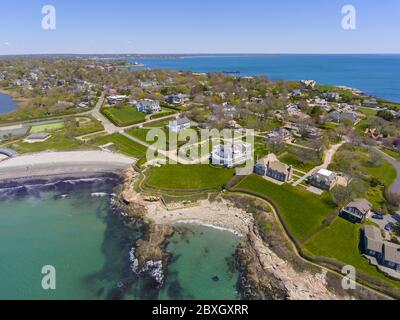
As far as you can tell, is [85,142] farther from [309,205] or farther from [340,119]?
[340,119]

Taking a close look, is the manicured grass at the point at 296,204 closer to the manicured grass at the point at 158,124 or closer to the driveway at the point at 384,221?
the driveway at the point at 384,221

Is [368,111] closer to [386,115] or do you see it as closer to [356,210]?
[386,115]

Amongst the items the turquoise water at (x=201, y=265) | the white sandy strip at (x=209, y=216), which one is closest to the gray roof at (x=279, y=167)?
the white sandy strip at (x=209, y=216)

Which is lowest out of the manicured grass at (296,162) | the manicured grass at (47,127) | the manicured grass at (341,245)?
the manicured grass at (341,245)

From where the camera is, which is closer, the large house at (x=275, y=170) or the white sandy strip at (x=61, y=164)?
the large house at (x=275, y=170)

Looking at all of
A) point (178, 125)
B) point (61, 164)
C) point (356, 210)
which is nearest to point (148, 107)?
point (178, 125)

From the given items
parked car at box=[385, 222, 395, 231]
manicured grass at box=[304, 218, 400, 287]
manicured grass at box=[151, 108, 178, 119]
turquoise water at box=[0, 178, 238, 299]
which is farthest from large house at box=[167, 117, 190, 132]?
parked car at box=[385, 222, 395, 231]

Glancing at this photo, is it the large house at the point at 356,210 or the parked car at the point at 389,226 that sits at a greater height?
the large house at the point at 356,210
